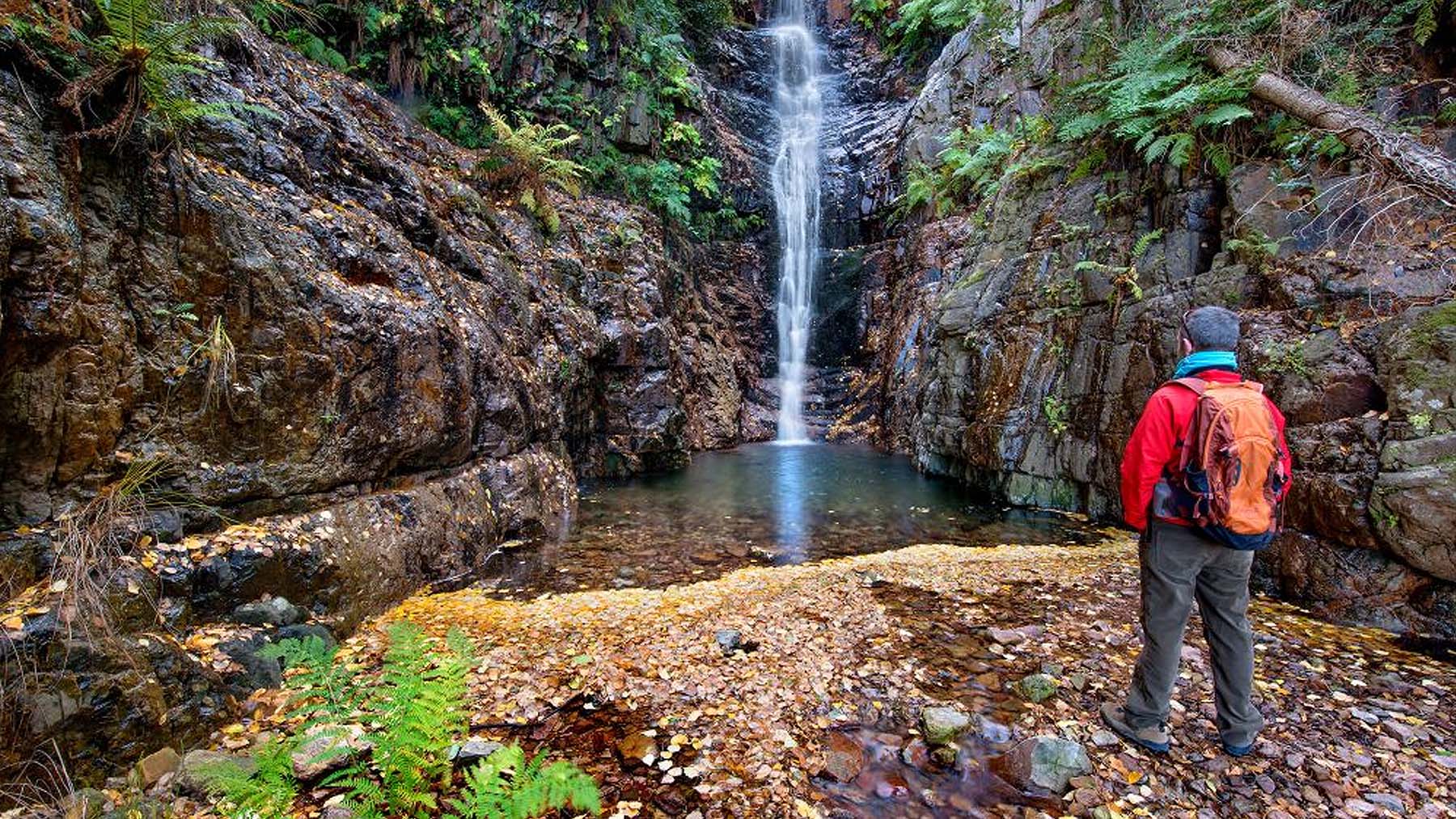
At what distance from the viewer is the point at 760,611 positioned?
13.9 feet

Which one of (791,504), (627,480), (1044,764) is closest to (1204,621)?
(1044,764)

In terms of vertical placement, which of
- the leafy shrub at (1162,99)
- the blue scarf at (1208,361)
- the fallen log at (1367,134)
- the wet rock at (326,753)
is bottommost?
the wet rock at (326,753)

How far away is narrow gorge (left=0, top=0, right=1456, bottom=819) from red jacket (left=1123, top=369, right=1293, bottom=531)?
1189 mm

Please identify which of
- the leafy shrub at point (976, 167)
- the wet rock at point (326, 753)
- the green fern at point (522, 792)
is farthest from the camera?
the leafy shrub at point (976, 167)

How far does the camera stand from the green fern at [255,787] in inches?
72.9

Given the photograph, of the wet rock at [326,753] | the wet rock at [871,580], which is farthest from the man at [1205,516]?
the wet rock at [326,753]

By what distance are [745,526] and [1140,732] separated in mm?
5250

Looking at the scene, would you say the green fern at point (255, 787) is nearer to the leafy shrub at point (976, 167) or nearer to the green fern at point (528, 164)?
the green fern at point (528, 164)

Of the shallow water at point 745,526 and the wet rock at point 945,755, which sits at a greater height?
the wet rock at point 945,755

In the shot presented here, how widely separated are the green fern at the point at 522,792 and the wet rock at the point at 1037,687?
2.45 metres

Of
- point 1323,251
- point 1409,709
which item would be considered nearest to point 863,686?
point 1409,709

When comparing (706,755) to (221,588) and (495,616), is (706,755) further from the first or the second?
(221,588)

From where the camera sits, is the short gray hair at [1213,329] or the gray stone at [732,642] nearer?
the short gray hair at [1213,329]

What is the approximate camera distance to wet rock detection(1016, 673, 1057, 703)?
304 cm
